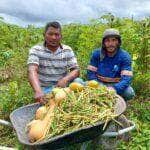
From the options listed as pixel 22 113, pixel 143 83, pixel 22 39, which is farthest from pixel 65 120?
pixel 22 39

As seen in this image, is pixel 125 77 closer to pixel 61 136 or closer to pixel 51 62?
pixel 51 62

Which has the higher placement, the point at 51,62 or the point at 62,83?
the point at 51,62

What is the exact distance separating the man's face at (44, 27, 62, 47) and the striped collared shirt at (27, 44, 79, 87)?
0.13 m

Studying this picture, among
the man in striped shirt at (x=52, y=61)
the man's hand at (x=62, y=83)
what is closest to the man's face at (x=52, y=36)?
the man in striped shirt at (x=52, y=61)

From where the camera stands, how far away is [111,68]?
6.35m

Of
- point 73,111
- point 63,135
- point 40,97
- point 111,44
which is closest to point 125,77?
point 111,44

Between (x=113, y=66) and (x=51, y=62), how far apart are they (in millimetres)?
795

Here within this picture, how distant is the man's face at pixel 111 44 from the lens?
6.18m

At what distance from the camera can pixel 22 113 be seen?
17.4ft

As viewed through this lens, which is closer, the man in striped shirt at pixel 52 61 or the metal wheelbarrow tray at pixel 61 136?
the metal wheelbarrow tray at pixel 61 136

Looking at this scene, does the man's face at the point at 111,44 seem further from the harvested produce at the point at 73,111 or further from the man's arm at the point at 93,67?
the harvested produce at the point at 73,111

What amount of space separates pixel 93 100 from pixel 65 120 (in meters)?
0.49

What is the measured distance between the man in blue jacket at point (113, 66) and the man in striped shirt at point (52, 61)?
304 mm

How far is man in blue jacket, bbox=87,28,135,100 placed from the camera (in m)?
6.15
